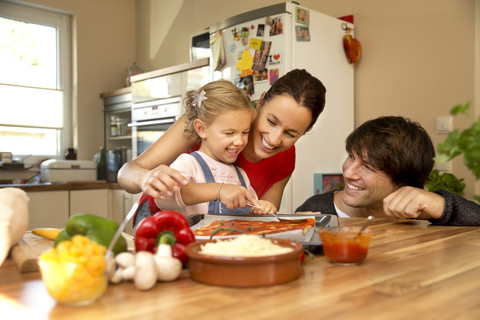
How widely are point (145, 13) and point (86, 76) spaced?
3.84 feet

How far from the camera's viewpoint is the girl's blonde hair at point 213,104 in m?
1.70

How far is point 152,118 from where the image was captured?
172 inches

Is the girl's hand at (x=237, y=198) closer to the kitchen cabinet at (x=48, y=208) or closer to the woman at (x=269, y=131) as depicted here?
the woman at (x=269, y=131)

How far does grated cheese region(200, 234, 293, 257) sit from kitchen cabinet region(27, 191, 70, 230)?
10.9 feet

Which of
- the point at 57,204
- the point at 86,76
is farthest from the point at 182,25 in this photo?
the point at 57,204

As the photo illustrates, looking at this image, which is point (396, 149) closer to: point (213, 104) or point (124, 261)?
point (213, 104)

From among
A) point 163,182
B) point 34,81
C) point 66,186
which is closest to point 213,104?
point 163,182

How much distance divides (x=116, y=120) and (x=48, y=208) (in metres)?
1.71

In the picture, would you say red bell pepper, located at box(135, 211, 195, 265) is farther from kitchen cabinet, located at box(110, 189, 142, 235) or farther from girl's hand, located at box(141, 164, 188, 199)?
kitchen cabinet, located at box(110, 189, 142, 235)

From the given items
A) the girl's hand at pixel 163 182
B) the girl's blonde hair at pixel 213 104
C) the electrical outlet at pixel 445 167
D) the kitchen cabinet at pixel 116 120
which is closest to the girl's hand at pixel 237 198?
the girl's hand at pixel 163 182

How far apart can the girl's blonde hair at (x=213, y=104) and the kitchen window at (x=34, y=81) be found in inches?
143

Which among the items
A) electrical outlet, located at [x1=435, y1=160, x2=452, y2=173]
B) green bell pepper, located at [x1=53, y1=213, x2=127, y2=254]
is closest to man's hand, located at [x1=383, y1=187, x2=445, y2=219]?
green bell pepper, located at [x1=53, y1=213, x2=127, y2=254]

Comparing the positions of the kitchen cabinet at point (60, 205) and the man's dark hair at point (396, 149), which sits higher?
the man's dark hair at point (396, 149)

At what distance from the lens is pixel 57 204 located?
3.87 meters
